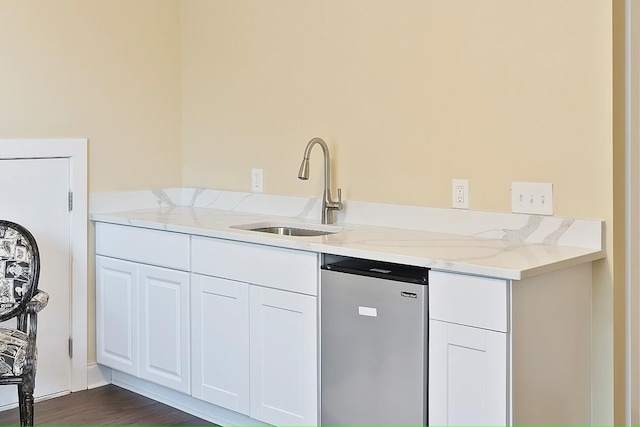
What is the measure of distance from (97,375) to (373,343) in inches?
70.1

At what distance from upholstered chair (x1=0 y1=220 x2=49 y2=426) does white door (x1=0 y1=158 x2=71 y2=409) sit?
316mm

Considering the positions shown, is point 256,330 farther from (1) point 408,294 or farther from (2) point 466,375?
(2) point 466,375

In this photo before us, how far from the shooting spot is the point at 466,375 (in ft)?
8.71

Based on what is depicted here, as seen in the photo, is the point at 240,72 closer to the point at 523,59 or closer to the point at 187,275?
the point at 187,275

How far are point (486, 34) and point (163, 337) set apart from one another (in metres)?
1.87

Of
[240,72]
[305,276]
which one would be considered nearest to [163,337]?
[305,276]

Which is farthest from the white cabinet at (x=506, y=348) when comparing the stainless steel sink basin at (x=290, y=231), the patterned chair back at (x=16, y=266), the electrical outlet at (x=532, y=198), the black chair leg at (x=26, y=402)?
the patterned chair back at (x=16, y=266)

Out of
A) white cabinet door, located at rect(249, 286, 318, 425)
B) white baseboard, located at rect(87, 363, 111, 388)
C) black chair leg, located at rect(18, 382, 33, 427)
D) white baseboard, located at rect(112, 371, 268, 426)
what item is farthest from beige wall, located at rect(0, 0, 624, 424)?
black chair leg, located at rect(18, 382, 33, 427)

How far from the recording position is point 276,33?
395 centimetres

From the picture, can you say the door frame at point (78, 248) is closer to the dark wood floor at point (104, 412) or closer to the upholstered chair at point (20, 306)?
the dark wood floor at point (104, 412)

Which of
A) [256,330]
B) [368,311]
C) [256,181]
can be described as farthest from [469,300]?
[256,181]

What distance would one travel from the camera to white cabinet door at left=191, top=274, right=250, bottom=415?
3395 millimetres

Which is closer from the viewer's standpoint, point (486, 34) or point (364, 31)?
point (486, 34)

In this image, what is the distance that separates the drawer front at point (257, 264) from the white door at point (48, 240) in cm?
75
